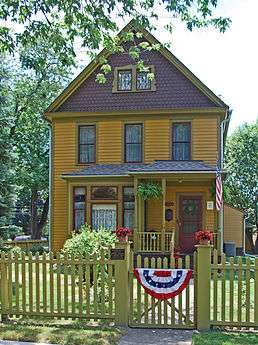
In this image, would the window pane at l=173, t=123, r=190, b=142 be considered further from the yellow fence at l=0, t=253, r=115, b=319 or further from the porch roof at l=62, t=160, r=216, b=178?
the yellow fence at l=0, t=253, r=115, b=319

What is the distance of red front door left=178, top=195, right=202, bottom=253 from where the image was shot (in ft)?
65.3

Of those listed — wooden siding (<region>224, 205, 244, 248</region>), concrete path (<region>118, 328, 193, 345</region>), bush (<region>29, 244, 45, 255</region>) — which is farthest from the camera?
bush (<region>29, 244, 45, 255</region>)

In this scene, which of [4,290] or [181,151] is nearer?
[4,290]

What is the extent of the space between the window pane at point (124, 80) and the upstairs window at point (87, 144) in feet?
7.03

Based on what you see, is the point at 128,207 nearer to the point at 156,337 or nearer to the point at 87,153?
the point at 87,153

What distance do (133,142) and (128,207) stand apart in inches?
113

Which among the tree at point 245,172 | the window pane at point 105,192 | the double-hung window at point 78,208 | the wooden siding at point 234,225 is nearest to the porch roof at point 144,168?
the window pane at point 105,192

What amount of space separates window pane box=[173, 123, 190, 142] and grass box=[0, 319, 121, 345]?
42.2ft

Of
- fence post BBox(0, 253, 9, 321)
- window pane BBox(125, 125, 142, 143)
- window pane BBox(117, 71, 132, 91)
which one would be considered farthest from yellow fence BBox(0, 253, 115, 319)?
window pane BBox(117, 71, 132, 91)

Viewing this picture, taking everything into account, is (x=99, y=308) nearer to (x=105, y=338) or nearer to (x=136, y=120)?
(x=105, y=338)

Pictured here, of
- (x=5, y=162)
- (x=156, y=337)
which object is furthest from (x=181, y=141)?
(x=156, y=337)

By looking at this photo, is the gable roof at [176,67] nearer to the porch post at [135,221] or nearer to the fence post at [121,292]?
the porch post at [135,221]

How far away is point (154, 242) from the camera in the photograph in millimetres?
18141

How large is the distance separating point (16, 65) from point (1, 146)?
54.5 ft
